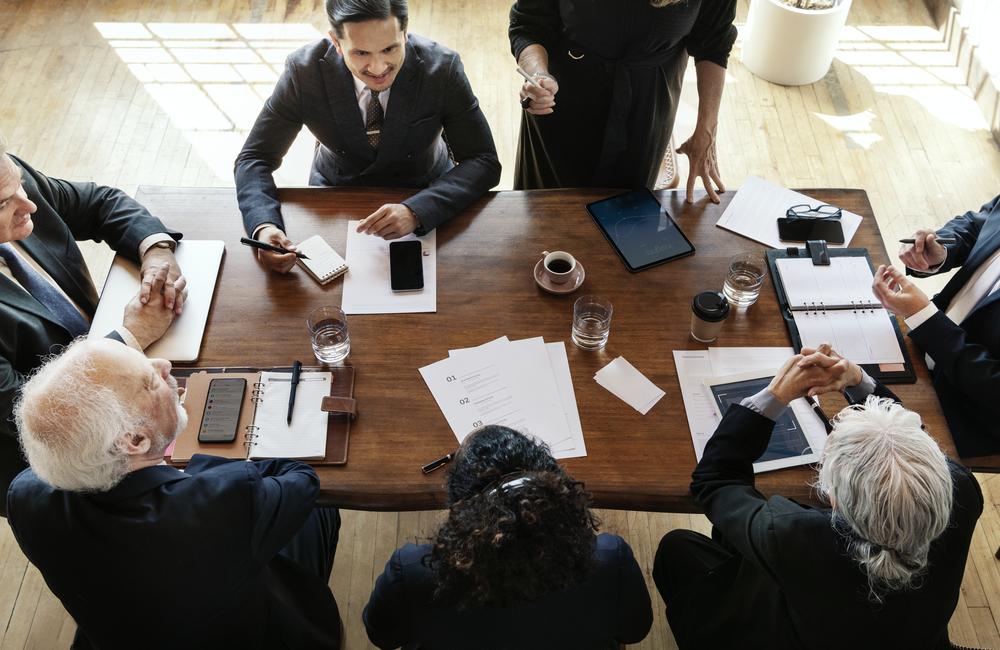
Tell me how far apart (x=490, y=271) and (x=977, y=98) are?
11.4ft

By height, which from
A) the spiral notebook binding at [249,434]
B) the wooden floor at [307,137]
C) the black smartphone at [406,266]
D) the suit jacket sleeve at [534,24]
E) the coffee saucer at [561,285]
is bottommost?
the wooden floor at [307,137]

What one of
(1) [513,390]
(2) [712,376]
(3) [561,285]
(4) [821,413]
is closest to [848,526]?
(4) [821,413]

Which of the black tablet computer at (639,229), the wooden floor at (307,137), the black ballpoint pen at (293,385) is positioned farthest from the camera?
the wooden floor at (307,137)

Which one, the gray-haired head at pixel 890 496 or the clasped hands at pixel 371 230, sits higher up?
the gray-haired head at pixel 890 496

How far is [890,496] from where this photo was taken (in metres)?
1.41

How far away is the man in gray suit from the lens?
2.13 meters

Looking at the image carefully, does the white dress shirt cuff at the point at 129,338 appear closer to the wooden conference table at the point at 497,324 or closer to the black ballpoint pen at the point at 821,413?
the wooden conference table at the point at 497,324

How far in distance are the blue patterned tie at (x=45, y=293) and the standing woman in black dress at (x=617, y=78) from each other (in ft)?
4.69

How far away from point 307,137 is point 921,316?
309cm

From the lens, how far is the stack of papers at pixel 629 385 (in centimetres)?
184

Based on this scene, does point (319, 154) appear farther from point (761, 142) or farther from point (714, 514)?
point (761, 142)

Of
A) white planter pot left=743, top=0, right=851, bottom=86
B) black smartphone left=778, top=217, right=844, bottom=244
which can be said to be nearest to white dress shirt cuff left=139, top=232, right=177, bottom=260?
black smartphone left=778, top=217, right=844, bottom=244

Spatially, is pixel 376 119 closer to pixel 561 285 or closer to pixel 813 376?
pixel 561 285

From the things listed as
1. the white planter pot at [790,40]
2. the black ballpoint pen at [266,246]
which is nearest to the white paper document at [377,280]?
the black ballpoint pen at [266,246]
